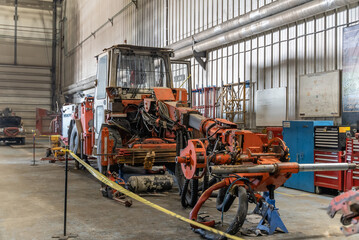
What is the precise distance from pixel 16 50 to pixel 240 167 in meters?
31.1

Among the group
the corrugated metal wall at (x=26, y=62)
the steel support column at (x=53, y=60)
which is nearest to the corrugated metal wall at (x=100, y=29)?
the steel support column at (x=53, y=60)

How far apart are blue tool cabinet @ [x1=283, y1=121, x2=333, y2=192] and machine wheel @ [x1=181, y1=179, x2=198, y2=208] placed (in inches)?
121

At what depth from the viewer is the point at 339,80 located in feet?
27.8

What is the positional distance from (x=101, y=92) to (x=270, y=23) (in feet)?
15.4

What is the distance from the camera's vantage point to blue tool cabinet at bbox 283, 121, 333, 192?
8211mm

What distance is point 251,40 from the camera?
11367mm

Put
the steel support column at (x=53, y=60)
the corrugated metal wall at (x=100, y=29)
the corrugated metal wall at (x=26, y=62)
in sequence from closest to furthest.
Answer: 1. the corrugated metal wall at (x=100, y=29)
2. the corrugated metal wall at (x=26, y=62)
3. the steel support column at (x=53, y=60)

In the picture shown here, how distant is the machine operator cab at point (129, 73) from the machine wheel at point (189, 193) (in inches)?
103

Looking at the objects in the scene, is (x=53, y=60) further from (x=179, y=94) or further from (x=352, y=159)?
(x=352, y=159)

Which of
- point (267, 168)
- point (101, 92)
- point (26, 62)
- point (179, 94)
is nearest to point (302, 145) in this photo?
point (179, 94)

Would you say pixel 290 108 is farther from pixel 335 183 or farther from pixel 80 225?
pixel 80 225

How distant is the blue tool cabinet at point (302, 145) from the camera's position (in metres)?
8.21

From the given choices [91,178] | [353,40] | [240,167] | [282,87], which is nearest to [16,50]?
[91,178]

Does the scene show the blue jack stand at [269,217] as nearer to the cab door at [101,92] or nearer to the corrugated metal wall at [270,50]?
the cab door at [101,92]
